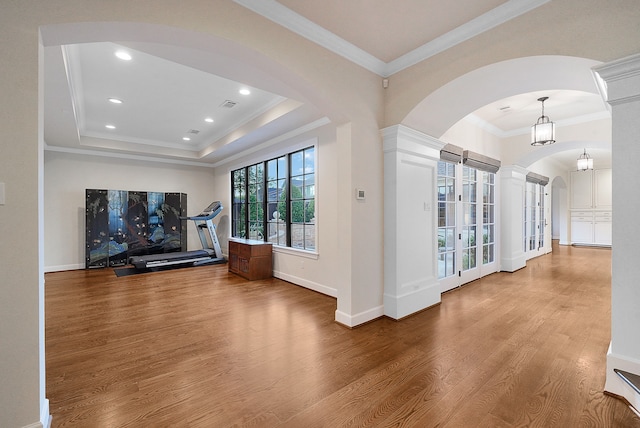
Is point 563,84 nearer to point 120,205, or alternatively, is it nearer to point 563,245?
point 120,205

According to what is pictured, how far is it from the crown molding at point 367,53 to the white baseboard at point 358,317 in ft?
9.41

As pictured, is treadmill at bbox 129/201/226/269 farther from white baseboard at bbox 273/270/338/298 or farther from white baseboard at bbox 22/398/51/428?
white baseboard at bbox 22/398/51/428

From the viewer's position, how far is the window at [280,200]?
4.91 m

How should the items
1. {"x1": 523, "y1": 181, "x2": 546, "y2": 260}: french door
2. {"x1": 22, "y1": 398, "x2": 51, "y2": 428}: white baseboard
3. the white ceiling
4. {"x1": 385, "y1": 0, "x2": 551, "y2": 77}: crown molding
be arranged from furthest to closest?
{"x1": 523, "y1": 181, "x2": 546, "y2": 260}: french door
the white ceiling
{"x1": 385, "y1": 0, "x2": 551, "y2": 77}: crown molding
{"x1": 22, "y1": 398, "x2": 51, "y2": 428}: white baseboard

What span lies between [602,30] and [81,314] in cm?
588

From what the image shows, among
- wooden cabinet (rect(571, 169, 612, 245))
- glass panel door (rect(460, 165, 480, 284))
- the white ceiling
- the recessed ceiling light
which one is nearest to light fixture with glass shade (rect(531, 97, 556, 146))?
the white ceiling

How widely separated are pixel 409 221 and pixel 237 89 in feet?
10.1

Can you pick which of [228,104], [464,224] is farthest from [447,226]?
[228,104]

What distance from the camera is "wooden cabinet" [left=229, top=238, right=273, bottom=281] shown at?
5.28 m

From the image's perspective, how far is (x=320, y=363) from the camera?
7.57 feet

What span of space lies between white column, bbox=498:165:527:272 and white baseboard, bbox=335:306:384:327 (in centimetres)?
413

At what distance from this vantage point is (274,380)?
208 cm

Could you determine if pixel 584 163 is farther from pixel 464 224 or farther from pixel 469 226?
pixel 464 224

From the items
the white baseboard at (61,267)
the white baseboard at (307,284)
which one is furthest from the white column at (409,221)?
the white baseboard at (61,267)
